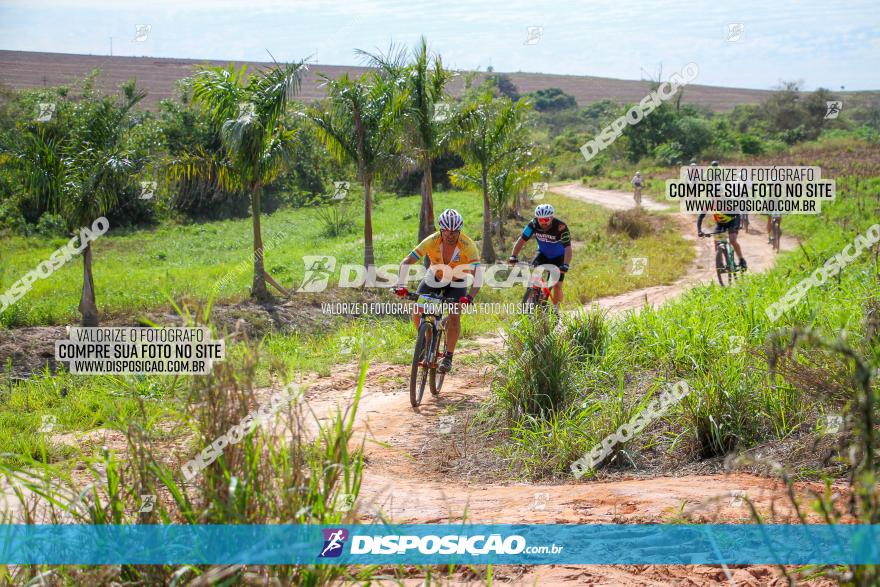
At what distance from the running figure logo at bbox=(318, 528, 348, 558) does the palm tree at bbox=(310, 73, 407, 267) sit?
584 inches

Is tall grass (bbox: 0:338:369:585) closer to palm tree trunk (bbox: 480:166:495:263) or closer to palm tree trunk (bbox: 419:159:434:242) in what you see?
palm tree trunk (bbox: 419:159:434:242)

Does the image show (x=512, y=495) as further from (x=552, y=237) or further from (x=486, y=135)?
(x=486, y=135)

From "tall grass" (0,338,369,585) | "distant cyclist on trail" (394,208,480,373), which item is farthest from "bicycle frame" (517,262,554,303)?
"tall grass" (0,338,369,585)

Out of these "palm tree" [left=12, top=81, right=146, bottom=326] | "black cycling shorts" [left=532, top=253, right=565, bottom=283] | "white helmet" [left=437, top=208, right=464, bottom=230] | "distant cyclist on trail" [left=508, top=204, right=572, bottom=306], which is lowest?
"black cycling shorts" [left=532, top=253, right=565, bottom=283]

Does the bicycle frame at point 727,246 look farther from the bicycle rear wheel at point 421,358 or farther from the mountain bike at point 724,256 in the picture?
the bicycle rear wheel at point 421,358

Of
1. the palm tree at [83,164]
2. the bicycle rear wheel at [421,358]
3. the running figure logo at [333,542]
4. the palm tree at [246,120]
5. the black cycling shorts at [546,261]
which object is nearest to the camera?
the running figure logo at [333,542]

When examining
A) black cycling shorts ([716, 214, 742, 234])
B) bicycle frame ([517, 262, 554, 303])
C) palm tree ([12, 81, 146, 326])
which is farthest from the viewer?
black cycling shorts ([716, 214, 742, 234])

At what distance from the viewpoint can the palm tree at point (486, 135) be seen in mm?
20078

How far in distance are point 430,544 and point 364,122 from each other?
1463cm

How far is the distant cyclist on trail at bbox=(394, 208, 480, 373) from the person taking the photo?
8.80m

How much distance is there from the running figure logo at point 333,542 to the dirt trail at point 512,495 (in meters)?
0.17

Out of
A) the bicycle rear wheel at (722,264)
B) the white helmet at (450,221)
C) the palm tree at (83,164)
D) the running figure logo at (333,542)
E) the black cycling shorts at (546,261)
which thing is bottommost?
the running figure logo at (333,542)

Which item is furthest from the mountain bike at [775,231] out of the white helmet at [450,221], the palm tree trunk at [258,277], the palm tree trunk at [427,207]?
the white helmet at [450,221]

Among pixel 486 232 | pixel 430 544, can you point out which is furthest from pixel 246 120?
pixel 430 544
